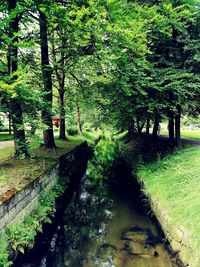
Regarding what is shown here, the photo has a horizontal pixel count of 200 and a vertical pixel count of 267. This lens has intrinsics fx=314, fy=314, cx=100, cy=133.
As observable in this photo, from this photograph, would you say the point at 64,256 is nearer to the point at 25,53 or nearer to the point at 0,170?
the point at 0,170

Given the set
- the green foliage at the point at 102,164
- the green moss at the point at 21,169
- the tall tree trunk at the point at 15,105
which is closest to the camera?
the green moss at the point at 21,169

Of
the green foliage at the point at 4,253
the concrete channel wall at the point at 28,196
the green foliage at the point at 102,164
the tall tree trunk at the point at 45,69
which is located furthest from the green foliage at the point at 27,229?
the green foliage at the point at 102,164

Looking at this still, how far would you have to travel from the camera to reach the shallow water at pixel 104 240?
8.30 metres

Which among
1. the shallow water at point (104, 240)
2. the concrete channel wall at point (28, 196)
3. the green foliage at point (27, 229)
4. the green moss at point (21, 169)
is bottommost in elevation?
the shallow water at point (104, 240)

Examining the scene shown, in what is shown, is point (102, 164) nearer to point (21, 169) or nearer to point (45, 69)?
point (45, 69)

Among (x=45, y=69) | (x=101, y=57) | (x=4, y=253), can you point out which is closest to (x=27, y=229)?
(x=4, y=253)

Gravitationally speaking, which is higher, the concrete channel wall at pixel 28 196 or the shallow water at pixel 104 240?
the concrete channel wall at pixel 28 196

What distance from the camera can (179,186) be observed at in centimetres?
1119

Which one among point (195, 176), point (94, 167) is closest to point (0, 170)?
point (195, 176)

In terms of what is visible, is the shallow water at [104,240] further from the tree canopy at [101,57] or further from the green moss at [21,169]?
the tree canopy at [101,57]

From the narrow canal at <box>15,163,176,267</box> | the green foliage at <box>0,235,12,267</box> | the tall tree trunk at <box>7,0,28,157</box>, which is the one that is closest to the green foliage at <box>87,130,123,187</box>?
the narrow canal at <box>15,163,176,267</box>

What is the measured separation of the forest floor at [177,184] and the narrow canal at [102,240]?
97 centimetres

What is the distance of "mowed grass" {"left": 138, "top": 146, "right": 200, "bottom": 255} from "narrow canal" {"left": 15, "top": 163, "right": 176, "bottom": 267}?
990 millimetres

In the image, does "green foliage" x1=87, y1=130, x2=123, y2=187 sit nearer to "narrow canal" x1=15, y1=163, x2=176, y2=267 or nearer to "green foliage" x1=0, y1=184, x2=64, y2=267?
"narrow canal" x1=15, y1=163, x2=176, y2=267
